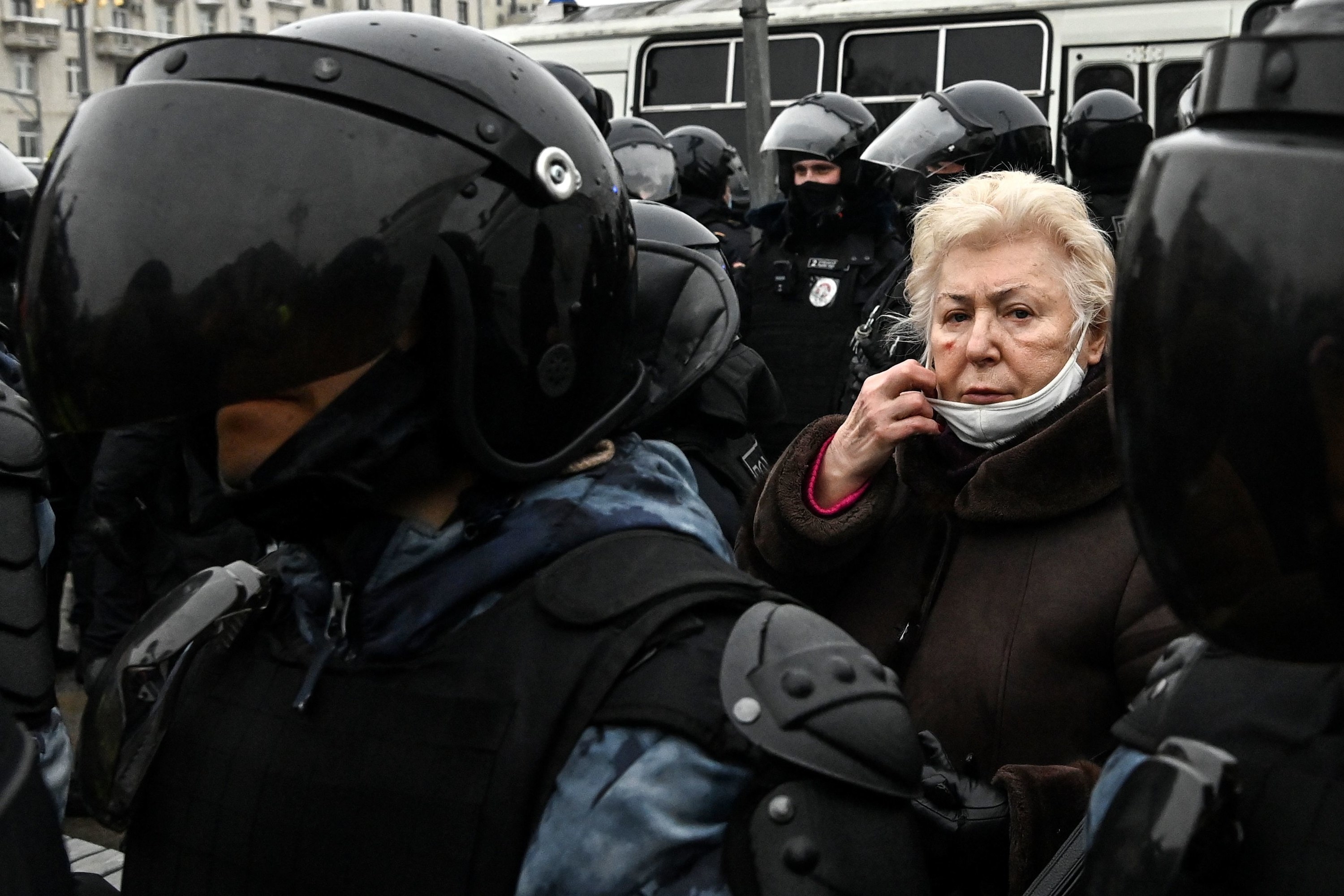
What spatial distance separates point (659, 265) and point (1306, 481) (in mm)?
1894

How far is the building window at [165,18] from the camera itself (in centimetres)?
5044

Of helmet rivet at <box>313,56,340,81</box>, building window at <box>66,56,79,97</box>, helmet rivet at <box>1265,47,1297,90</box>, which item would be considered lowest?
building window at <box>66,56,79,97</box>

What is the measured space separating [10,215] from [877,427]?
10.7 feet

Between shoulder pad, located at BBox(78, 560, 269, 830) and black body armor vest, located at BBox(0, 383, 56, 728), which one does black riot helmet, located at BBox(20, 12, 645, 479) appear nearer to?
shoulder pad, located at BBox(78, 560, 269, 830)

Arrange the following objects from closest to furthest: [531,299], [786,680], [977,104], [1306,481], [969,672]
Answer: [1306,481] → [786,680] → [531,299] → [969,672] → [977,104]

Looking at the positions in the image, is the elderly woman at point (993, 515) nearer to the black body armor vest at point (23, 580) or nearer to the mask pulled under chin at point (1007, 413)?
the mask pulled under chin at point (1007, 413)

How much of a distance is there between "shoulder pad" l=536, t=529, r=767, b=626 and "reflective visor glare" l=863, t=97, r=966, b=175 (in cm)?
414

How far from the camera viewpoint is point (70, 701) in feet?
20.0

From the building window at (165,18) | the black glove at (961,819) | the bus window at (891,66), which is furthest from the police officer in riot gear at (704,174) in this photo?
the building window at (165,18)

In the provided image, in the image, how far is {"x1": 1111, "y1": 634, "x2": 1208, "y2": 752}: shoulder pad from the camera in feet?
4.21

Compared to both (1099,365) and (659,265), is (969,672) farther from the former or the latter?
(659,265)

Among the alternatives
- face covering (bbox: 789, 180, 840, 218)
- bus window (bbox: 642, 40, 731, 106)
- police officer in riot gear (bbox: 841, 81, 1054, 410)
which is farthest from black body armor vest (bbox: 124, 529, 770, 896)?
bus window (bbox: 642, 40, 731, 106)

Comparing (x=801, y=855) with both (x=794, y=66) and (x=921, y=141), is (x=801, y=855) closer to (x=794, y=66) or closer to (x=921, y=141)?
(x=921, y=141)

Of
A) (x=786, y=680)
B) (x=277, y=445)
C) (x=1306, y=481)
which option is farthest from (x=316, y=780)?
(x=1306, y=481)
